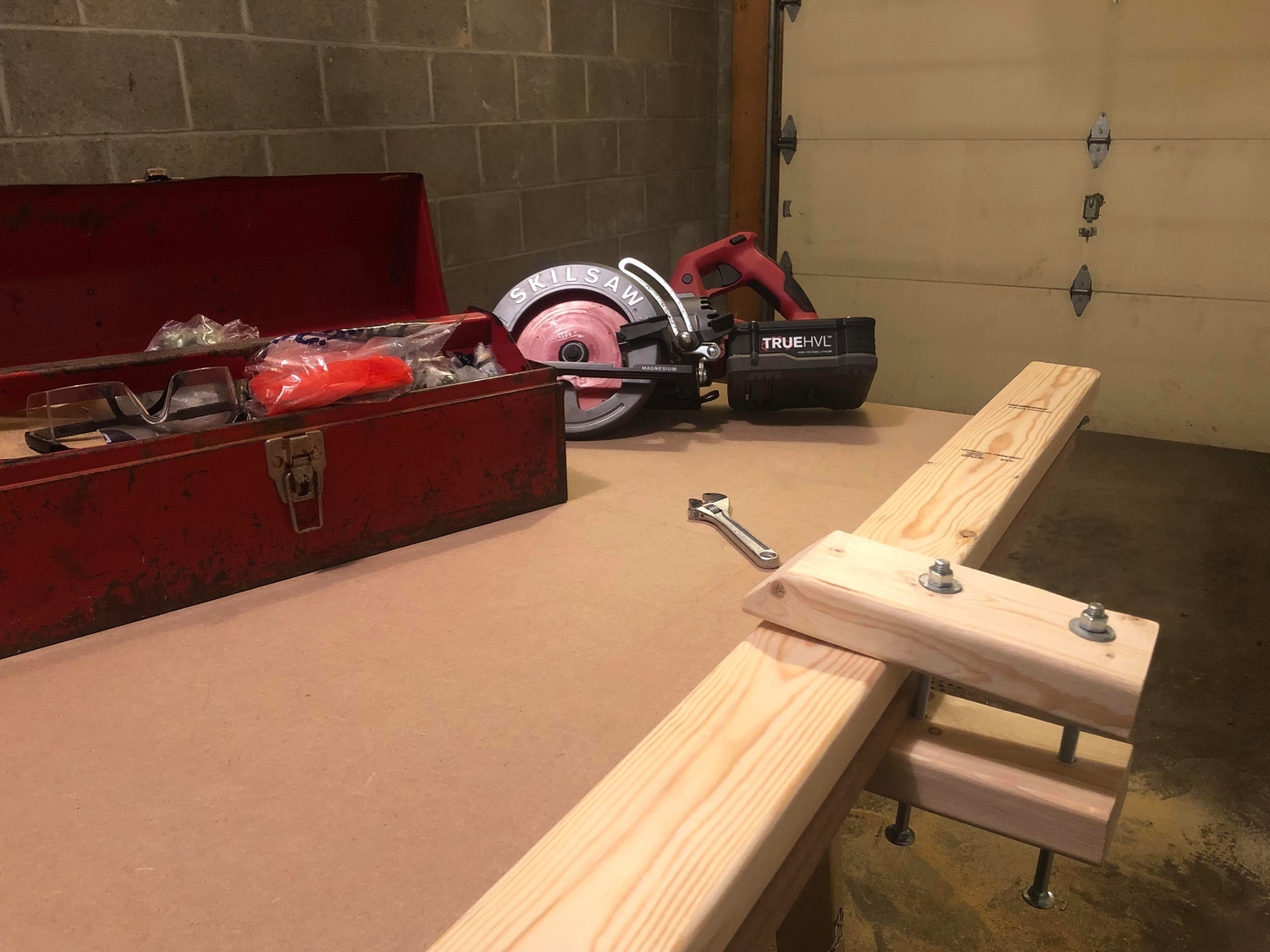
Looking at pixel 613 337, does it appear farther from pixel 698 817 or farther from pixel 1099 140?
pixel 1099 140

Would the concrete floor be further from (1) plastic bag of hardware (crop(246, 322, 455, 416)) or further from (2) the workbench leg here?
(1) plastic bag of hardware (crop(246, 322, 455, 416))

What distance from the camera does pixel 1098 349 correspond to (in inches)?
129

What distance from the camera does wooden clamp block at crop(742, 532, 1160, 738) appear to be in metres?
0.62

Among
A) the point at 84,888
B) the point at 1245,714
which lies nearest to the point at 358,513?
the point at 84,888

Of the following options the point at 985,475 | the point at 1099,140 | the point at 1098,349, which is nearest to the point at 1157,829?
the point at 985,475

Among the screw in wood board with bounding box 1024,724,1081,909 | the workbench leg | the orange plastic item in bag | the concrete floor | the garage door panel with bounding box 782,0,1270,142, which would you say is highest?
the garage door panel with bounding box 782,0,1270,142

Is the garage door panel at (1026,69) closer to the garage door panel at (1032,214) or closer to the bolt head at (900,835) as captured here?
the garage door panel at (1032,214)

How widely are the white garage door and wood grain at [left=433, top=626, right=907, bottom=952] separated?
119 inches

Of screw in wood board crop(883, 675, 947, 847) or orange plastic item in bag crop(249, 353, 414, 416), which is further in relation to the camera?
orange plastic item in bag crop(249, 353, 414, 416)

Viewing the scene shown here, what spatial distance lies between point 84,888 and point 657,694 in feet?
1.48

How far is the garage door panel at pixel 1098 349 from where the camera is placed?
3.11 meters

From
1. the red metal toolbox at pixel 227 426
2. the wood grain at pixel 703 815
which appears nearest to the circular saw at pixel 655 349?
the red metal toolbox at pixel 227 426

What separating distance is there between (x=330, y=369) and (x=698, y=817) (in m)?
0.78

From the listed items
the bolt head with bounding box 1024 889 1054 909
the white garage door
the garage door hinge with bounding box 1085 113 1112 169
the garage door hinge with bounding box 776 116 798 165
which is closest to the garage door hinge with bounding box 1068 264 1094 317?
Answer: the white garage door
